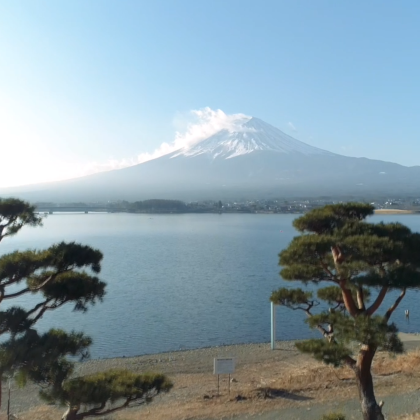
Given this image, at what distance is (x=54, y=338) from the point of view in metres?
3.88

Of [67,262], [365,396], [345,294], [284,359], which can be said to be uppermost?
[67,262]

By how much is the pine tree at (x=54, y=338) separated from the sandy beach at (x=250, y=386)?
1993 mm

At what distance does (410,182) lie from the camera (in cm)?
11300

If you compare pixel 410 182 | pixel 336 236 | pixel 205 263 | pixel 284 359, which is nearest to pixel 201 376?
pixel 284 359

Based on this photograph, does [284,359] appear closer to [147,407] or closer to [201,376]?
[201,376]

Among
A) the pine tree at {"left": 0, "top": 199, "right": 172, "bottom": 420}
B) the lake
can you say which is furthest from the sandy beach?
the pine tree at {"left": 0, "top": 199, "right": 172, "bottom": 420}

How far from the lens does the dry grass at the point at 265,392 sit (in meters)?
5.85

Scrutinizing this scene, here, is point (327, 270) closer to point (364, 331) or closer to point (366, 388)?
point (364, 331)

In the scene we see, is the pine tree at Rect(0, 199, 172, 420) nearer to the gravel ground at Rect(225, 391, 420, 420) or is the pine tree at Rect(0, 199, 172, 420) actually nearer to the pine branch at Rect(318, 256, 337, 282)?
the pine branch at Rect(318, 256, 337, 282)

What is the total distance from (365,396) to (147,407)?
140 inches

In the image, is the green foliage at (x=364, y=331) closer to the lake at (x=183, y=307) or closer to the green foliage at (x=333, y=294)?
the green foliage at (x=333, y=294)

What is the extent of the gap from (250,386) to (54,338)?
432 centimetres

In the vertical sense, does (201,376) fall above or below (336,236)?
below

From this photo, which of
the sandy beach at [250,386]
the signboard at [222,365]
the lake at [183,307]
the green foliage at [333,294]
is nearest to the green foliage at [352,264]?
the green foliage at [333,294]
